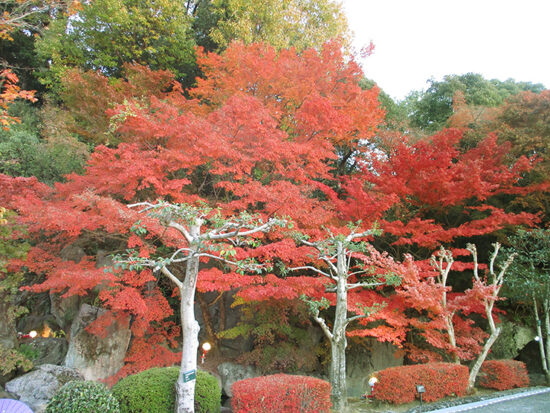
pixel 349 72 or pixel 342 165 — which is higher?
pixel 349 72

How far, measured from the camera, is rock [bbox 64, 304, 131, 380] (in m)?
8.22

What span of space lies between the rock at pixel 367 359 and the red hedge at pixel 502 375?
2.19 m

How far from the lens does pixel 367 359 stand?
32.9ft

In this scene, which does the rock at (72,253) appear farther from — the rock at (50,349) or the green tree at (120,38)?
the green tree at (120,38)

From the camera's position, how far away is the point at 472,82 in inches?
657

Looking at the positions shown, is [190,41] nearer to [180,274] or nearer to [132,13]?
[132,13]

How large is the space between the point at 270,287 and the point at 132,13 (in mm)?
12956

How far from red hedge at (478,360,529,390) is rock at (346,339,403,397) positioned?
2.19m

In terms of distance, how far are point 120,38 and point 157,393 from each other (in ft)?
45.6

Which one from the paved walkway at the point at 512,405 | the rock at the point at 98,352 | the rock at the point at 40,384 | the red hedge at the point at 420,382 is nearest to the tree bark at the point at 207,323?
the rock at the point at 98,352

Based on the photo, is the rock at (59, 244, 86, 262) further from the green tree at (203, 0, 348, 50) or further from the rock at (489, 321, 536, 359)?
the rock at (489, 321, 536, 359)

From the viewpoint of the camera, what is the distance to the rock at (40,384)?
7301 millimetres

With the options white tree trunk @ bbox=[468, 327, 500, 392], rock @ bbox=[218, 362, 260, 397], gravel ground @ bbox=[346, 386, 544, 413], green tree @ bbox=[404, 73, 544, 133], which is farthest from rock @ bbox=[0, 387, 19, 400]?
green tree @ bbox=[404, 73, 544, 133]

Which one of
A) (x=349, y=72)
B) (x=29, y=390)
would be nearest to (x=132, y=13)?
(x=349, y=72)
